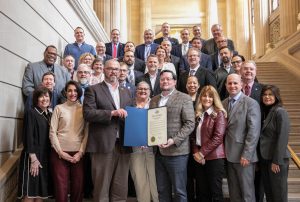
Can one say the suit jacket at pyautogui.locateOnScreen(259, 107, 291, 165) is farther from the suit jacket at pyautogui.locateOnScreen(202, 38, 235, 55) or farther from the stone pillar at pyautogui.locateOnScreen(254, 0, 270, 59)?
the stone pillar at pyautogui.locateOnScreen(254, 0, 270, 59)

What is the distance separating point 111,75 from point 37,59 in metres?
2.16

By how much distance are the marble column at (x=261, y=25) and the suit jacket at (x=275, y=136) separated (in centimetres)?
1296

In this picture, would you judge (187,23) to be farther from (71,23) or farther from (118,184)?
(118,184)

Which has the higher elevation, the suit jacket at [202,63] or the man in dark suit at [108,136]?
the suit jacket at [202,63]

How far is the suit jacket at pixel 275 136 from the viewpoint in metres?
4.01

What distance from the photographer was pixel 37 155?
167 inches

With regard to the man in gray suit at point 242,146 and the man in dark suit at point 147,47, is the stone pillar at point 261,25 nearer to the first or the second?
the man in dark suit at point 147,47

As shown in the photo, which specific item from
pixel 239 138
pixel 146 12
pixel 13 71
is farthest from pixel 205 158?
pixel 146 12

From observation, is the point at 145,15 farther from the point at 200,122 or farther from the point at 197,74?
the point at 200,122

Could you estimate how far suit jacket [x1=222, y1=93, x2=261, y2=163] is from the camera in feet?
13.3

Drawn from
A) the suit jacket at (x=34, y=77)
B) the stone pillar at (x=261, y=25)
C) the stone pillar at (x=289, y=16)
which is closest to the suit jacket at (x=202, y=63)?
the suit jacket at (x=34, y=77)

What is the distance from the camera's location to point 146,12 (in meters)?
21.7

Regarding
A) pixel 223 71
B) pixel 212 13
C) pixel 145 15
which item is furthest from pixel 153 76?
pixel 212 13

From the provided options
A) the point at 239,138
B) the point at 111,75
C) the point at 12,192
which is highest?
the point at 111,75
